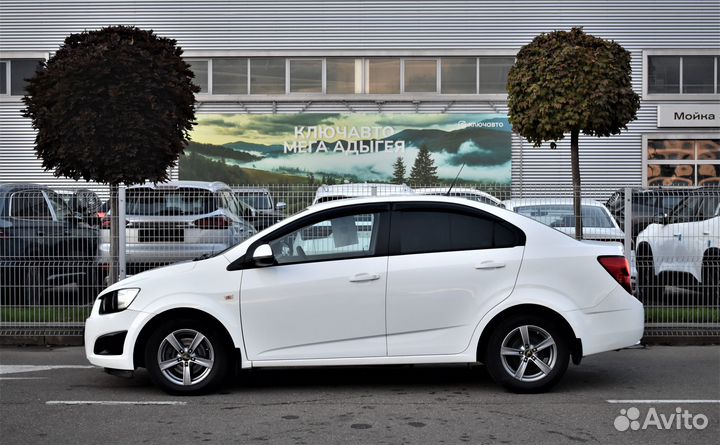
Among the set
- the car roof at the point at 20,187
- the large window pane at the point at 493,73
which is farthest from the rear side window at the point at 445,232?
the large window pane at the point at 493,73

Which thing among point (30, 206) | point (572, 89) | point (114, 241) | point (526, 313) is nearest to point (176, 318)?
point (526, 313)

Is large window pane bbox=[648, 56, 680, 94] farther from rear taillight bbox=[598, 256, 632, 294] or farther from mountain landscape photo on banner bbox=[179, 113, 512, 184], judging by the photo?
rear taillight bbox=[598, 256, 632, 294]

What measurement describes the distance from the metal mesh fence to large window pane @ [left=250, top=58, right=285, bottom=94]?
18.3 meters

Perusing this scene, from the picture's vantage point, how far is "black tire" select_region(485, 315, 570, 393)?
7.95m

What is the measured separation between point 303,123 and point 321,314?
22294 mm

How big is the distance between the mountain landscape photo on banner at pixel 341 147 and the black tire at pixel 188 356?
21336 millimetres

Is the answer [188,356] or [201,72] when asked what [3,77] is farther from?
[188,356]

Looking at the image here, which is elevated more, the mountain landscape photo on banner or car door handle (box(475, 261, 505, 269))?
the mountain landscape photo on banner

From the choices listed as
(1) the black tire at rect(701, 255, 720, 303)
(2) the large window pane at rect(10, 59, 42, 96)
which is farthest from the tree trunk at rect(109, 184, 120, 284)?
(2) the large window pane at rect(10, 59, 42, 96)

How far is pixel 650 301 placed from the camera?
11406 millimetres

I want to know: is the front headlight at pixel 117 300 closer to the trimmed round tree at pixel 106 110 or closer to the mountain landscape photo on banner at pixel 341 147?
the trimmed round tree at pixel 106 110

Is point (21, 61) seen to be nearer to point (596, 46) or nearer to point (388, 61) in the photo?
point (388, 61)

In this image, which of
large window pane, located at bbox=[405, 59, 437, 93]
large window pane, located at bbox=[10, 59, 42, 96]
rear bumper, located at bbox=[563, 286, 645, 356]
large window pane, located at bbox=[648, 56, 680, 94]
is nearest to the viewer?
rear bumper, located at bbox=[563, 286, 645, 356]

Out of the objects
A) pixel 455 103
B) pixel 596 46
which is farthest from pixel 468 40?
pixel 596 46
